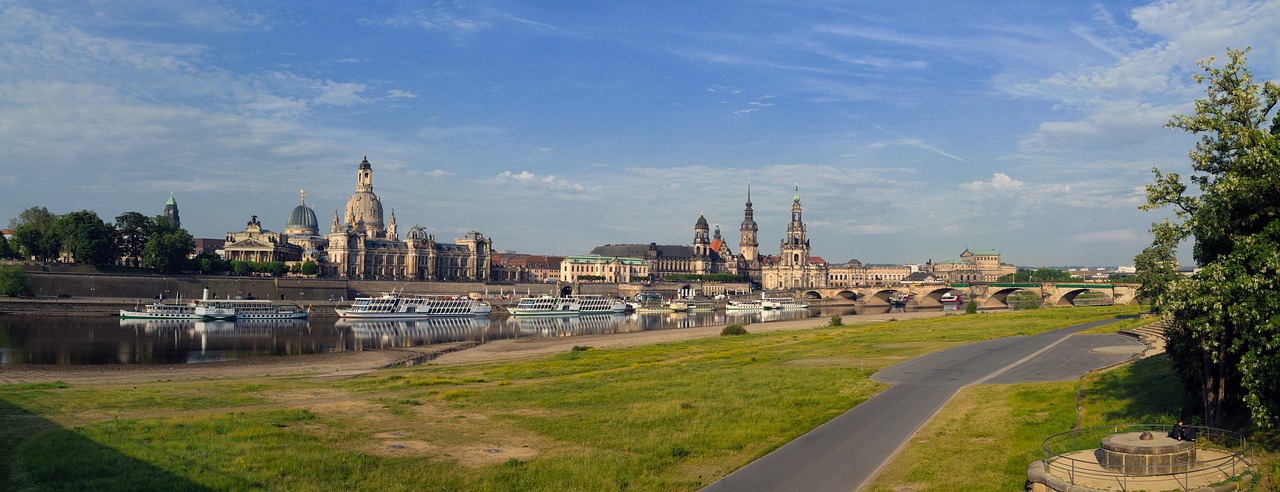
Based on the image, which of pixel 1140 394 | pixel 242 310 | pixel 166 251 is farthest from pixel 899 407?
pixel 166 251

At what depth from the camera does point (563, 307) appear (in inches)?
6142

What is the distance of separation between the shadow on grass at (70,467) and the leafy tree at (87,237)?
12959cm

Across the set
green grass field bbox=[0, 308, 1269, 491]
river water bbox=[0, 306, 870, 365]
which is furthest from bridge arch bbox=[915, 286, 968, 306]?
green grass field bbox=[0, 308, 1269, 491]

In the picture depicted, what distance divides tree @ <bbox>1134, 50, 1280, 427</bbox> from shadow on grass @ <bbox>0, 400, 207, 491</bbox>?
22871 millimetres

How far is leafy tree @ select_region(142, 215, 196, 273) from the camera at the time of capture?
141750mm

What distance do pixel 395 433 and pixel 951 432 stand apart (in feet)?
55.5

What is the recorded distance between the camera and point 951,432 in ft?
83.9

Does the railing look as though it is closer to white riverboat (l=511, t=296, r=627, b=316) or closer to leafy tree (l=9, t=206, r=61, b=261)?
white riverboat (l=511, t=296, r=627, b=316)

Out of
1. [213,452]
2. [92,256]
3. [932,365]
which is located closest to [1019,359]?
[932,365]

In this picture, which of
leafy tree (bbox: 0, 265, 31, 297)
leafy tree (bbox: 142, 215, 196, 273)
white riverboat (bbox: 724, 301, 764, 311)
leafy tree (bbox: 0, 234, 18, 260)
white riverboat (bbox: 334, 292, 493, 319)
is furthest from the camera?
white riverboat (bbox: 724, 301, 764, 311)

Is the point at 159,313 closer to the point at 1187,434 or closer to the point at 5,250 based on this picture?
the point at 5,250

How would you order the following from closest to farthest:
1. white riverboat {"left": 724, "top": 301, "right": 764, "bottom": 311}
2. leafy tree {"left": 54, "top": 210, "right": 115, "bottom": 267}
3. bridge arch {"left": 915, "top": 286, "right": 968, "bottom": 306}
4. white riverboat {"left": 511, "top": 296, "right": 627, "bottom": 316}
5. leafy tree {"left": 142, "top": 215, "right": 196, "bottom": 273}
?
leafy tree {"left": 54, "top": 210, "right": 115, "bottom": 267}
leafy tree {"left": 142, "top": 215, "right": 196, "bottom": 273}
white riverboat {"left": 511, "top": 296, "right": 627, "bottom": 316}
white riverboat {"left": 724, "top": 301, "right": 764, "bottom": 311}
bridge arch {"left": 915, "top": 286, "right": 968, "bottom": 306}

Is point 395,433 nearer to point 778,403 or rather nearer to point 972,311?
point 778,403

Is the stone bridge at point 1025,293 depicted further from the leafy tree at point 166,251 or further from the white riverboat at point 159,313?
the leafy tree at point 166,251
